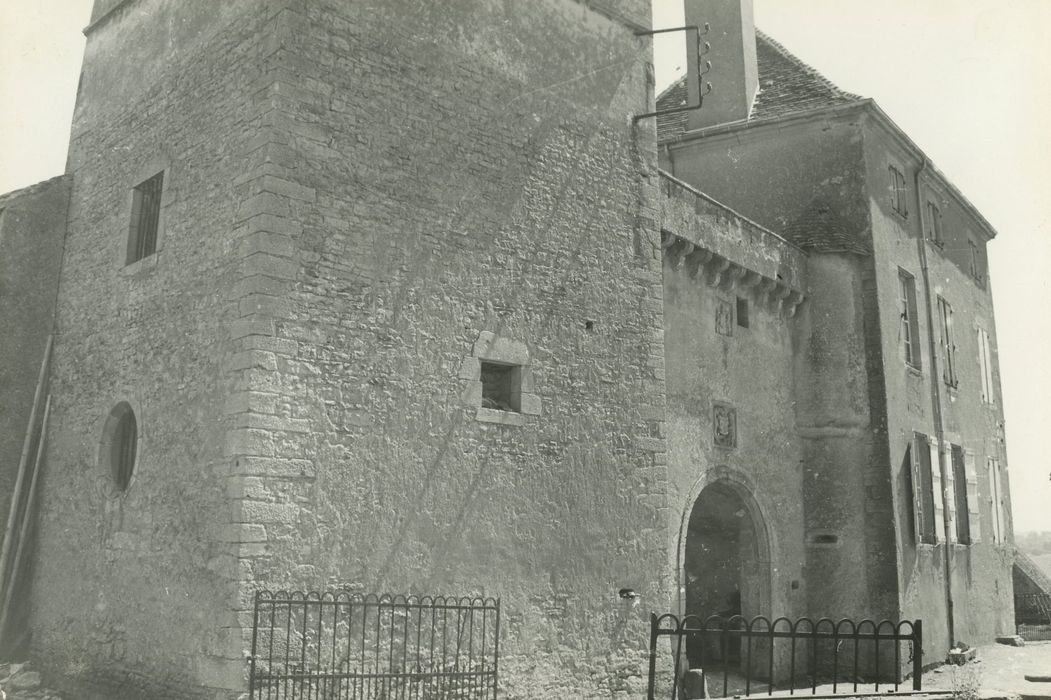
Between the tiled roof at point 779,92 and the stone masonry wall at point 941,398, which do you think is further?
the tiled roof at point 779,92

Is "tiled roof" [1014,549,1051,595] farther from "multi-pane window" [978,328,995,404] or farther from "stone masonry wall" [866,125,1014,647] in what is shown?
"multi-pane window" [978,328,995,404]

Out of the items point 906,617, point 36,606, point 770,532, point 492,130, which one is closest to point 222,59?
point 492,130

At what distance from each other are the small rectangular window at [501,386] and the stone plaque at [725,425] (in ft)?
12.3

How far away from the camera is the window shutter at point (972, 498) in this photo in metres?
16.1

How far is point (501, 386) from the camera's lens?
927cm

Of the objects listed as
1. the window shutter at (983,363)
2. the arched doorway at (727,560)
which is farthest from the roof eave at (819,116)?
the arched doorway at (727,560)

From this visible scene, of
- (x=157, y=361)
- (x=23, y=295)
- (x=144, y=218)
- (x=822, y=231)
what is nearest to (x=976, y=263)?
(x=822, y=231)

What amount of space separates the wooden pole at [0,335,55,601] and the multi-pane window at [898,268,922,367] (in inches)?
462

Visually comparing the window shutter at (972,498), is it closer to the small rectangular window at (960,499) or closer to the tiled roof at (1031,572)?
the small rectangular window at (960,499)

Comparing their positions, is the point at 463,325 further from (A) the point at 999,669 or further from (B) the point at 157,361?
(A) the point at 999,669

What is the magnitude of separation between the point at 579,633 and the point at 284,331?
4.04 m

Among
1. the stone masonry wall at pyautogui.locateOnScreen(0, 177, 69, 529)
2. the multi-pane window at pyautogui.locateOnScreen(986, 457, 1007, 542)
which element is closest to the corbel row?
the stone masonry wall at pyautogui.locateOnScreen(0, 177, 69, 529)

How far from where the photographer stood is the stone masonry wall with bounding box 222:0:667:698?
7.65 meters

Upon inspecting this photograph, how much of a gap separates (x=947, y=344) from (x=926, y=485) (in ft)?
9.97
